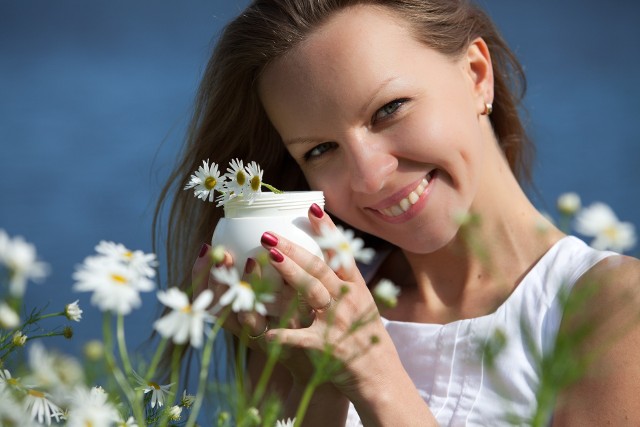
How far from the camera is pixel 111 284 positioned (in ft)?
1.54

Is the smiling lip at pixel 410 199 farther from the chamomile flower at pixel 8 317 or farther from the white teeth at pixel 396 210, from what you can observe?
the chamomile flower at pixel 8 317

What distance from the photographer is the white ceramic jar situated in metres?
1.01

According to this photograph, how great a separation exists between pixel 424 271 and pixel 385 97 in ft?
1.65

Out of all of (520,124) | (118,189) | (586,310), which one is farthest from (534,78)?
(586,310)

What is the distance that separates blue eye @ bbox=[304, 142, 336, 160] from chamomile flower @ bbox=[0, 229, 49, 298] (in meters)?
0.91

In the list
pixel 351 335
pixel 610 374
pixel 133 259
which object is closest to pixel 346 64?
pixel 351 335

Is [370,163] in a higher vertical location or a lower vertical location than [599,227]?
higher

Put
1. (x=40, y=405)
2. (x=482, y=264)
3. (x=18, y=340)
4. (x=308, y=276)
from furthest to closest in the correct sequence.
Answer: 1. (x=482, y=264)
2. (x=308, y=276)
3. (x=18, y=340)
4. (x=40, y=405)

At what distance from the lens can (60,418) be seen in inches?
23.7

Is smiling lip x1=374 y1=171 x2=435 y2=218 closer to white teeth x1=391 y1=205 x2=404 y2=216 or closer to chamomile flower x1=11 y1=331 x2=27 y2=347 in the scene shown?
white teeth x1=391 y1=205 x2=404 y2=216

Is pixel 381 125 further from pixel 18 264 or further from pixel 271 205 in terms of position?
pixel 18 264

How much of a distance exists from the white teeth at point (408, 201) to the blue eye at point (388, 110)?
0.39 ft

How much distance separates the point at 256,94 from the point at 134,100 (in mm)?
4445

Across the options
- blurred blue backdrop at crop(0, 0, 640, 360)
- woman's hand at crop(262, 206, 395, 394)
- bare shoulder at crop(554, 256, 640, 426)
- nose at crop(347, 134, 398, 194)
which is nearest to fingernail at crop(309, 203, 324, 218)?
woman's hand at crop(262, 206, 395, 394)
